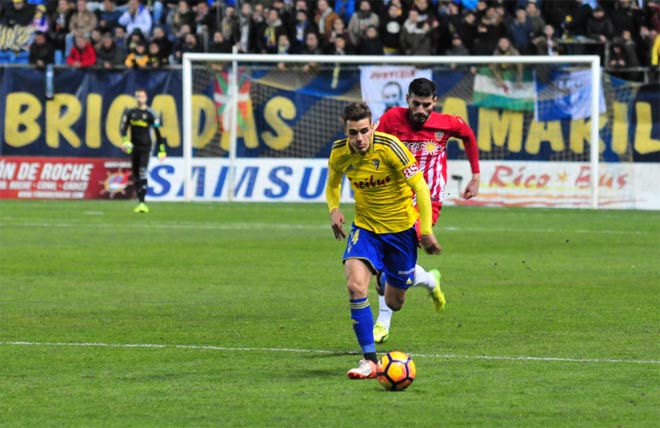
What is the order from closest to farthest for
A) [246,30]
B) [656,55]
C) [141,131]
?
Result: [141,131], [656,55], [246,30]

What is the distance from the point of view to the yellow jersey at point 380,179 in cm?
978

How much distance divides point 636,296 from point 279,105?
58.4 feet

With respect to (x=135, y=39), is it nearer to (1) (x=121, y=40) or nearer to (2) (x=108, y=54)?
(2) (x=108, y=54)

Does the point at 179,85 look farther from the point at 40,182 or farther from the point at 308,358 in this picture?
the point at 308,358

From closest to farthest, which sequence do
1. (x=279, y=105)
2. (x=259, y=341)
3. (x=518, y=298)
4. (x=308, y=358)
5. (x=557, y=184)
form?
(x=308, y=358) < (x=259, y=341) < (x=518, y=298) < (x=557, y=184) < (x=279, y=105)

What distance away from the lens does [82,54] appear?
32.1m

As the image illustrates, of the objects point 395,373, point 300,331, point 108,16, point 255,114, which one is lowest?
point 255,114

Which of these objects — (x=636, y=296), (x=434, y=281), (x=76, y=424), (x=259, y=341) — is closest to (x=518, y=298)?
(x=636, y=296)

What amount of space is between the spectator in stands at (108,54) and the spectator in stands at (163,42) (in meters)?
0.87

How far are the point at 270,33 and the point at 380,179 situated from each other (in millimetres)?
22164

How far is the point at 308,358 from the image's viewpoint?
33.6 feet

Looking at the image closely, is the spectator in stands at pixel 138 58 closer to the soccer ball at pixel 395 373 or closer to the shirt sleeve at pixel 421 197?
the shirt sleeve at pixel 421 197

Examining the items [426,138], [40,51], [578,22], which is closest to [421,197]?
[426,138]

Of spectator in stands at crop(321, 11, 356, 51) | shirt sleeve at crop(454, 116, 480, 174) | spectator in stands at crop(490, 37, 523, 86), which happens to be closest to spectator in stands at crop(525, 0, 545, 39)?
spectator in stands at crop(490, 37, 523, 86)
